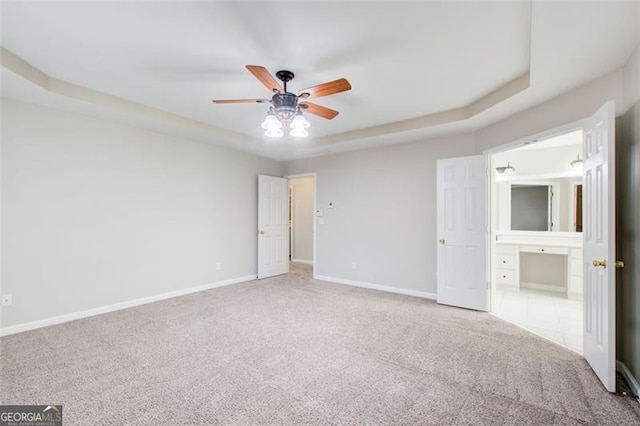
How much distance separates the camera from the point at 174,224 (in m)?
4.56

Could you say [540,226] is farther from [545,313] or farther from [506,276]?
[545,313]

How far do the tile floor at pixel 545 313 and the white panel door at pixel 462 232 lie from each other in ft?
1.27

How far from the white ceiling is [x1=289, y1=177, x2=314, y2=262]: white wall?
4.50 metres

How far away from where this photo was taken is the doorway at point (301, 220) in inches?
317

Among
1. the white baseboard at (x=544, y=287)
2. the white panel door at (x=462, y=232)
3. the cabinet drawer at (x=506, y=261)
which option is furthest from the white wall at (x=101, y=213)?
the white baseboard at (x=544, y=287)

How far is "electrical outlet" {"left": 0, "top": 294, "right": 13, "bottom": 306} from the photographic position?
3.05m

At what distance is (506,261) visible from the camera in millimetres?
5086

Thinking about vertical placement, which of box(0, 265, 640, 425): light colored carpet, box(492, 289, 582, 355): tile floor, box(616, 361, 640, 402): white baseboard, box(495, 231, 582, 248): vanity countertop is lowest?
box(492, 289, 582, 355): tile floor

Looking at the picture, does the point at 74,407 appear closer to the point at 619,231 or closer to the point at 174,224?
the point at 174,224

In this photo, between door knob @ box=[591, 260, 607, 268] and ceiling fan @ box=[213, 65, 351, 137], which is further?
ceiling fan @ box=[213, 65, 351, 137]

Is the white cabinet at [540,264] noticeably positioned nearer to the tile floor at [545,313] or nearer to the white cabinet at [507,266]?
the white cabinet at [507,266]

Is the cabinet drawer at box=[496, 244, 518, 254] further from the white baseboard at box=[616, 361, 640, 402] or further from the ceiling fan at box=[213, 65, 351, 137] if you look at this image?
the ceiling fan at box=[213, 65, 351, 137]

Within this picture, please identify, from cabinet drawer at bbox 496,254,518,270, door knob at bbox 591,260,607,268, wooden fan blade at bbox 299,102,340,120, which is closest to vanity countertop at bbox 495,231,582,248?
cabinet drawer at bbox 496,254,518,270

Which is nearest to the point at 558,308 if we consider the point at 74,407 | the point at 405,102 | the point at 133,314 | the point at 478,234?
the point at 478,234
